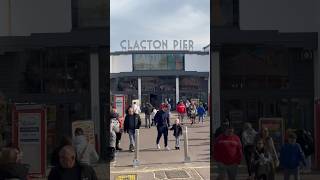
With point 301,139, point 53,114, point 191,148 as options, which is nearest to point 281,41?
point 301,139

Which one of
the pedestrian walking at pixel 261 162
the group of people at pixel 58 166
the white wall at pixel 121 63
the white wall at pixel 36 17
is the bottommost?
the pedestrian walking at pixel 261 162

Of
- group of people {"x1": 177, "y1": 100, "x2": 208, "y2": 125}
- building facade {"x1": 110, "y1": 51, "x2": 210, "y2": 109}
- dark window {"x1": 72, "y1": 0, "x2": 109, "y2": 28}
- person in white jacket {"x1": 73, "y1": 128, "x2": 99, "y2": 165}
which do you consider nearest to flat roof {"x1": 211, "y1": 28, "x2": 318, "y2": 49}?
dark window {"x1": 72, "y1": 0, "x2": 109, "y2": 28}

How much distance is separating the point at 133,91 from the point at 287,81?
4369 centimetres

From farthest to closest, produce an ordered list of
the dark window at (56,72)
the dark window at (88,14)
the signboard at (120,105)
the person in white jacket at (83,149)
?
the signboard at (120,105) < the dark window at (56,72) < the dark window at (88,14) < the person in white jacket at (83,149)

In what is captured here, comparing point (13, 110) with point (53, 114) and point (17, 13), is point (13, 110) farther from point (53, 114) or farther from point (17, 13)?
point (17, 13)

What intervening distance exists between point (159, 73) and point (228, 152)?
4584 cm

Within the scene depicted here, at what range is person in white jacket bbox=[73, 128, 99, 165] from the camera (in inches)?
398

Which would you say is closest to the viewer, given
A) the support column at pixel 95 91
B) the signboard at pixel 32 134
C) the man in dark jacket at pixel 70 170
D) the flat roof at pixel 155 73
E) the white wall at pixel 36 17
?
the man in dark jacket at pixel 70 170

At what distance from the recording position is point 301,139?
38.5 feet

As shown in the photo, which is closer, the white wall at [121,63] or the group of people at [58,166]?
the group of people at [58,166]

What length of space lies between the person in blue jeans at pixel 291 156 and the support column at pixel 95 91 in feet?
12.8

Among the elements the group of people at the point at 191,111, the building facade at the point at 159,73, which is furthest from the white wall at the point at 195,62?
the group of people at the point at 191,111

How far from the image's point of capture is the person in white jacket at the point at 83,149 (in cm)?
1011

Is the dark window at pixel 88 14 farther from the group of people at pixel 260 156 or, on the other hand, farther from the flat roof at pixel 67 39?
the group of people at pixel 260 156
